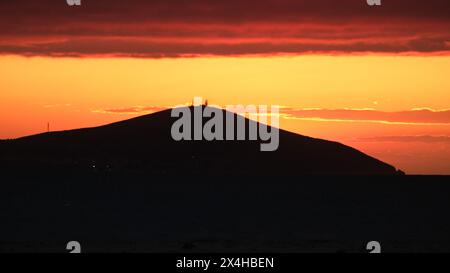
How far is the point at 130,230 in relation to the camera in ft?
193

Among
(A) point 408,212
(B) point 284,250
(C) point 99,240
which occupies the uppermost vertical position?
(A) point 408,212

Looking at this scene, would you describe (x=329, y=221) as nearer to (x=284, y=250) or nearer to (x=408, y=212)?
(x=408, y=212)

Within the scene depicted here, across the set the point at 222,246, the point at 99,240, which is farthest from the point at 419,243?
the point at 99,240

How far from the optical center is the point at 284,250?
41.8 m

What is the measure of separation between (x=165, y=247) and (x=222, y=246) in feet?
8.66

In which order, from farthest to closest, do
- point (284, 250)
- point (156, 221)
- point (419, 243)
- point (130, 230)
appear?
point (156, 221), point (130, 230), point (419, 243), point (284, 250)

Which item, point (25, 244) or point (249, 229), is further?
point (249, 229)
